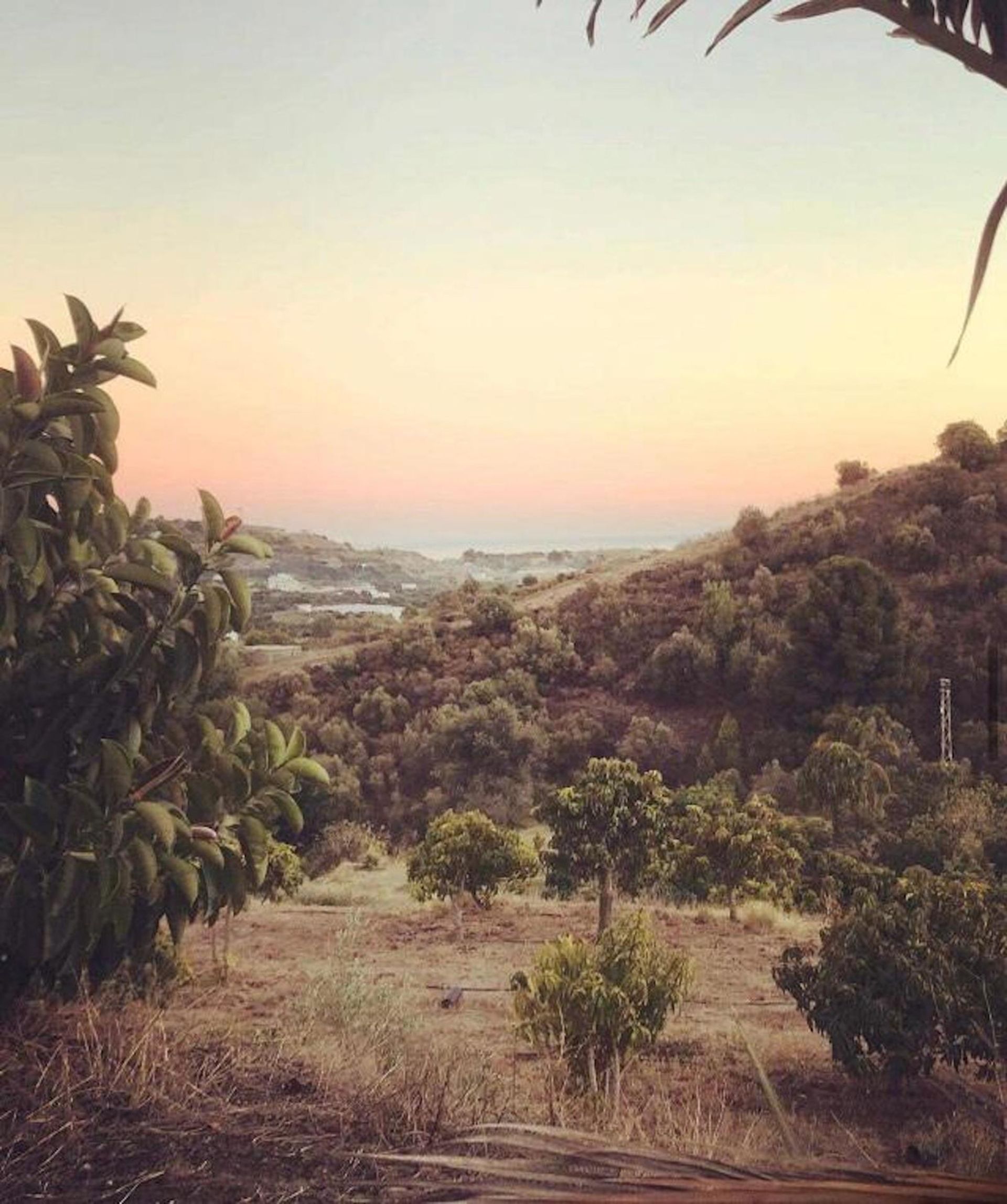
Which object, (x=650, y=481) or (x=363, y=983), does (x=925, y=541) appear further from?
(x=363, y=983)

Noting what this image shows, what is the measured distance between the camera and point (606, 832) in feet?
10.5

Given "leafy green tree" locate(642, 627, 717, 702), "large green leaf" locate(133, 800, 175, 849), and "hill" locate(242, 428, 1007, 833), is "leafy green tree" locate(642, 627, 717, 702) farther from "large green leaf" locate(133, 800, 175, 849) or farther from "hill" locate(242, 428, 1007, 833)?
"large green leaf" locate(133, 800, 175, 849)

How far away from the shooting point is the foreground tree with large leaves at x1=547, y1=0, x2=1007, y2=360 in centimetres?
80

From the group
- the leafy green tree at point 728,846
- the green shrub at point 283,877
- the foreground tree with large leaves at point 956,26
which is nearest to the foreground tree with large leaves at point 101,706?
the green shrub at point 283,877

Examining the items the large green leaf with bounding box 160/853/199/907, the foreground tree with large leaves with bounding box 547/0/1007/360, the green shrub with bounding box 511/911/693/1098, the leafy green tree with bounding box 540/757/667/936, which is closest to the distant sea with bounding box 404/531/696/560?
the leafy green tree with bounding box 540/757/667/936

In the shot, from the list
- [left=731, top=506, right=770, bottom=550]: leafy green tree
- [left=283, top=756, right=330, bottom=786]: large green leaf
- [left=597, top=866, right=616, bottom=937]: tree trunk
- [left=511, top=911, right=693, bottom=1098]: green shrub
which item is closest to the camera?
[left=283, top=756, right=330, bottom=786]: large green leaf

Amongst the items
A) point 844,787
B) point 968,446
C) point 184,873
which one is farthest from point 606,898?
point 968,446

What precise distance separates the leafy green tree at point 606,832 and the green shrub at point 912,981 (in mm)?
496

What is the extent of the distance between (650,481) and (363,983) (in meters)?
1.68

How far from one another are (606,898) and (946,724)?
43.8 inches

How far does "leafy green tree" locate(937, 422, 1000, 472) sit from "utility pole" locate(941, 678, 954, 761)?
71cm

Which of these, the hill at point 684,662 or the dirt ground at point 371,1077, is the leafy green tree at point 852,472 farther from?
the dirt ground at point 371,1077

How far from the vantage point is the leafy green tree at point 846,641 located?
11.5 feet

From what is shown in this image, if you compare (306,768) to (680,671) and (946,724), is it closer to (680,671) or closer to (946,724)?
(680,671)
